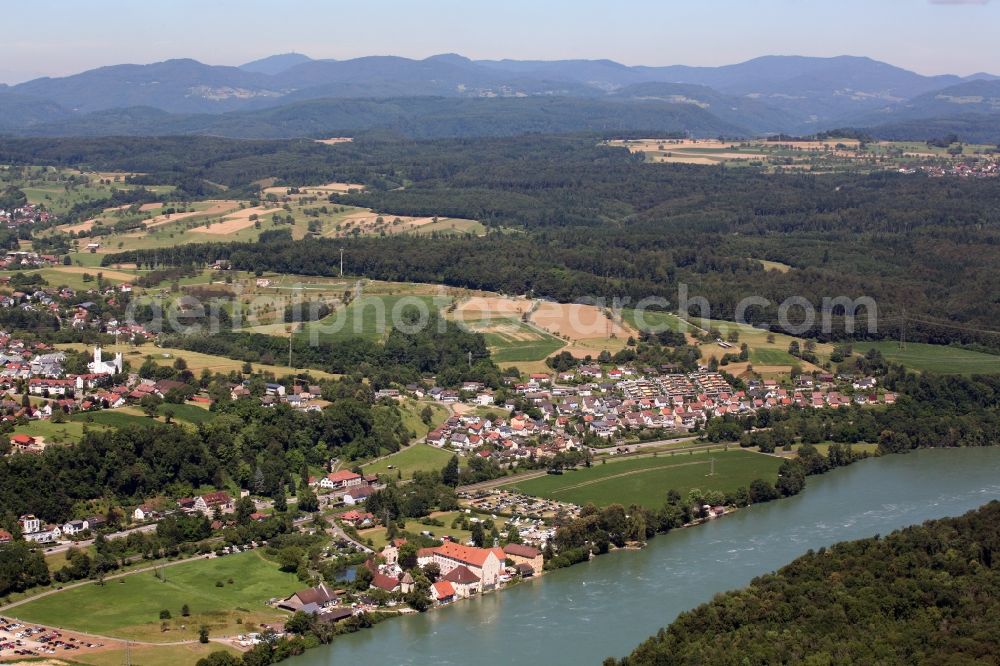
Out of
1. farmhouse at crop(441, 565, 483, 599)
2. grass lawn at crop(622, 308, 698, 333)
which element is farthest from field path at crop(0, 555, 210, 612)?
grass lawn at crop(622, 308, 698, 333)

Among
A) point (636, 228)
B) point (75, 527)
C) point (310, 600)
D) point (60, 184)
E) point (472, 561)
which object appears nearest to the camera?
point (310, 600)

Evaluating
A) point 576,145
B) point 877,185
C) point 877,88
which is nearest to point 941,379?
point 877,185

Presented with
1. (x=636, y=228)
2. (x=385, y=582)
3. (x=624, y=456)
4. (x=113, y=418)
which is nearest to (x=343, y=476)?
(x=113, y=418)

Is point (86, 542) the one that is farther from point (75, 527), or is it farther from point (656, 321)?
point (656, 321)

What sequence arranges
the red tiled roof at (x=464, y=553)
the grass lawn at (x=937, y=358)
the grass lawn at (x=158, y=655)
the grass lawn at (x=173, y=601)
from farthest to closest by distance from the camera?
the grass lawn at (x=937, y=358) → the red tiled roof at (x=464, y=553) → the grass lawn at (x=173, y=601) → the grass lawn at (x=158, y=655)

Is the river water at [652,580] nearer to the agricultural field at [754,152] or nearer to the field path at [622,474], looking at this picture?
the field path at [622,474]

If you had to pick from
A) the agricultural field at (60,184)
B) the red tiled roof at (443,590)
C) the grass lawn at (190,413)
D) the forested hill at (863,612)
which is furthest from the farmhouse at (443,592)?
the agricultural field at (60,184)
